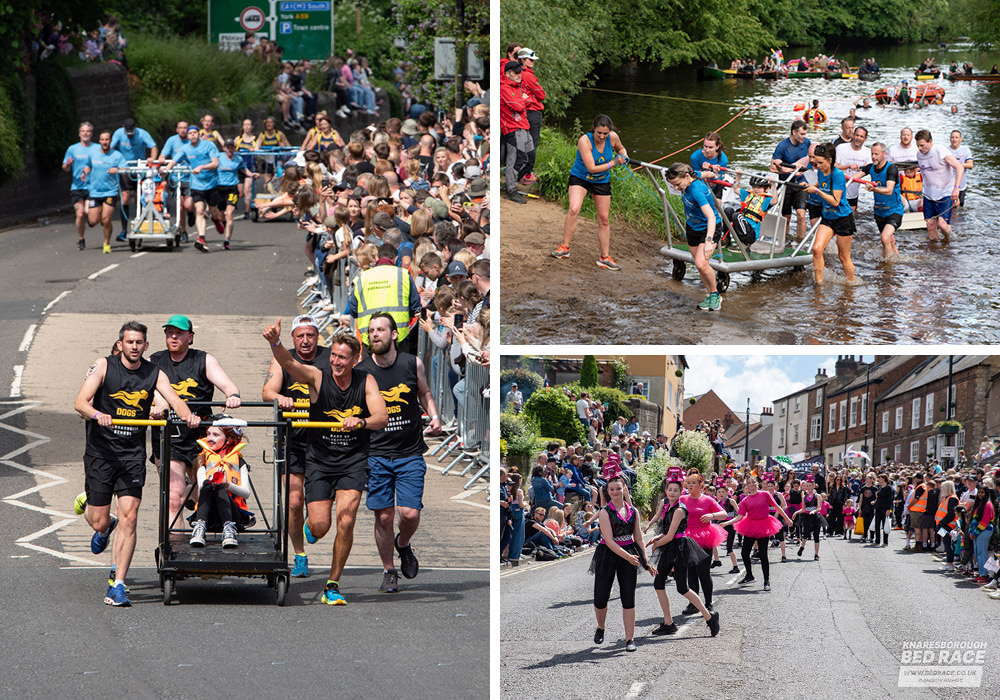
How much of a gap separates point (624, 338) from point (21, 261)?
1764cm

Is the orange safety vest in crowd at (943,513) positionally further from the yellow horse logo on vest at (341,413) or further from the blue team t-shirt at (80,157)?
the blue team t-shirt at (80,157)

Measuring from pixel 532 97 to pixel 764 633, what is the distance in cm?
494

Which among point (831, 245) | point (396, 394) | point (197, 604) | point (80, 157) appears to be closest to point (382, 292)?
point (396, 394)

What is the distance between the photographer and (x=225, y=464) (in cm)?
841

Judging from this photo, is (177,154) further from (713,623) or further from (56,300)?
(713,623)

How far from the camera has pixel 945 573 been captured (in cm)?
→ 462

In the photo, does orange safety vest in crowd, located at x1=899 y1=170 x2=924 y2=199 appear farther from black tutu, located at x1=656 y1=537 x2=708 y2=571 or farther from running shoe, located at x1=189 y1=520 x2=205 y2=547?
black tutu, located at x1=656 y1=537 x2=708 y2=571

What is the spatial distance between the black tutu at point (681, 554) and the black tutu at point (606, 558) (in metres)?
0.11

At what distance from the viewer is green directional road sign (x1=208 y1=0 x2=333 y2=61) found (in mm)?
40312

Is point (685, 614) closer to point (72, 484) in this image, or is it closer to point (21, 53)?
point (72, 484)

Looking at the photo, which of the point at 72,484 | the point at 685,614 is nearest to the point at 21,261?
the point at 72,484

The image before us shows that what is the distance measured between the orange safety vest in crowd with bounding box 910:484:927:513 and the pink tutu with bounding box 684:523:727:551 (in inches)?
26.2

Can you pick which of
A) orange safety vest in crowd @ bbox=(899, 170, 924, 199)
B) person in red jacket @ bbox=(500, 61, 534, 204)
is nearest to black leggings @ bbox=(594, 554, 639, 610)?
person in red jacket @ bbox=(500, 61, 534, 204)

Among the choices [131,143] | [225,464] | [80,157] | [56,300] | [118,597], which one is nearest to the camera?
[118,597]
